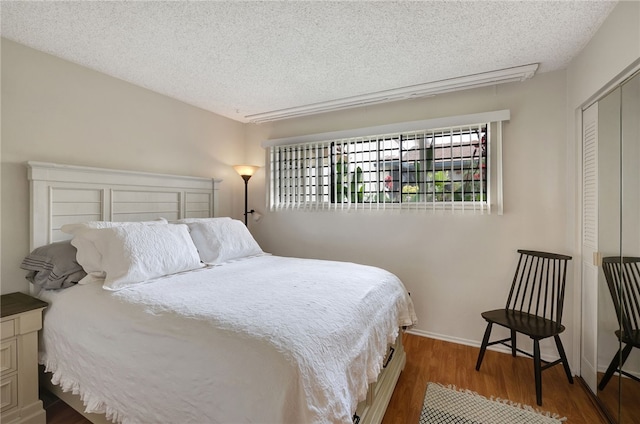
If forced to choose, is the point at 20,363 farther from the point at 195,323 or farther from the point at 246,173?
the point at 246,173

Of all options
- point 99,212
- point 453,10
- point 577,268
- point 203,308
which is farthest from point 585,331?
point 99,212

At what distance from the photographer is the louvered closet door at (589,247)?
205 cm

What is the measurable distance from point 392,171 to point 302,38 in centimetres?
161

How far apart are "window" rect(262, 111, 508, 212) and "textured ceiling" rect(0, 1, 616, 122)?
594mm

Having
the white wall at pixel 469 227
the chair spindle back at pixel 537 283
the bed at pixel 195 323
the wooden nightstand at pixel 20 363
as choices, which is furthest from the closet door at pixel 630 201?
the wooden nightstand at pixel 20 363

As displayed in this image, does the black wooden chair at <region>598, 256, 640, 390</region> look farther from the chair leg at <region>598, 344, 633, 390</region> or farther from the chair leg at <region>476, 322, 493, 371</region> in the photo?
the chair leg at <region>476, 322, 493, 371</region>

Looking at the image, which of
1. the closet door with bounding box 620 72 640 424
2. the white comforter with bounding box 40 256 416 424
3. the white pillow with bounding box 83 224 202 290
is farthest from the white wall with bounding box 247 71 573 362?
the white pillow with bounding box 83 224 202 290

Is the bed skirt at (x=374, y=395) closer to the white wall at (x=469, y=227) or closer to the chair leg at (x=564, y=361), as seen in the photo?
the white wall at (x=469, y=227)

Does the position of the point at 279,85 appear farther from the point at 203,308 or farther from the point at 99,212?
the point at 203,308

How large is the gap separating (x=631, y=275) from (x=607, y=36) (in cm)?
140

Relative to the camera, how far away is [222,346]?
119 cm

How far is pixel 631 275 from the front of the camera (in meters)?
1.66

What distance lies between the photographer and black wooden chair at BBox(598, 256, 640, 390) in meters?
1.62

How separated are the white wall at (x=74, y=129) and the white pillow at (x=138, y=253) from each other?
59 centimetres
